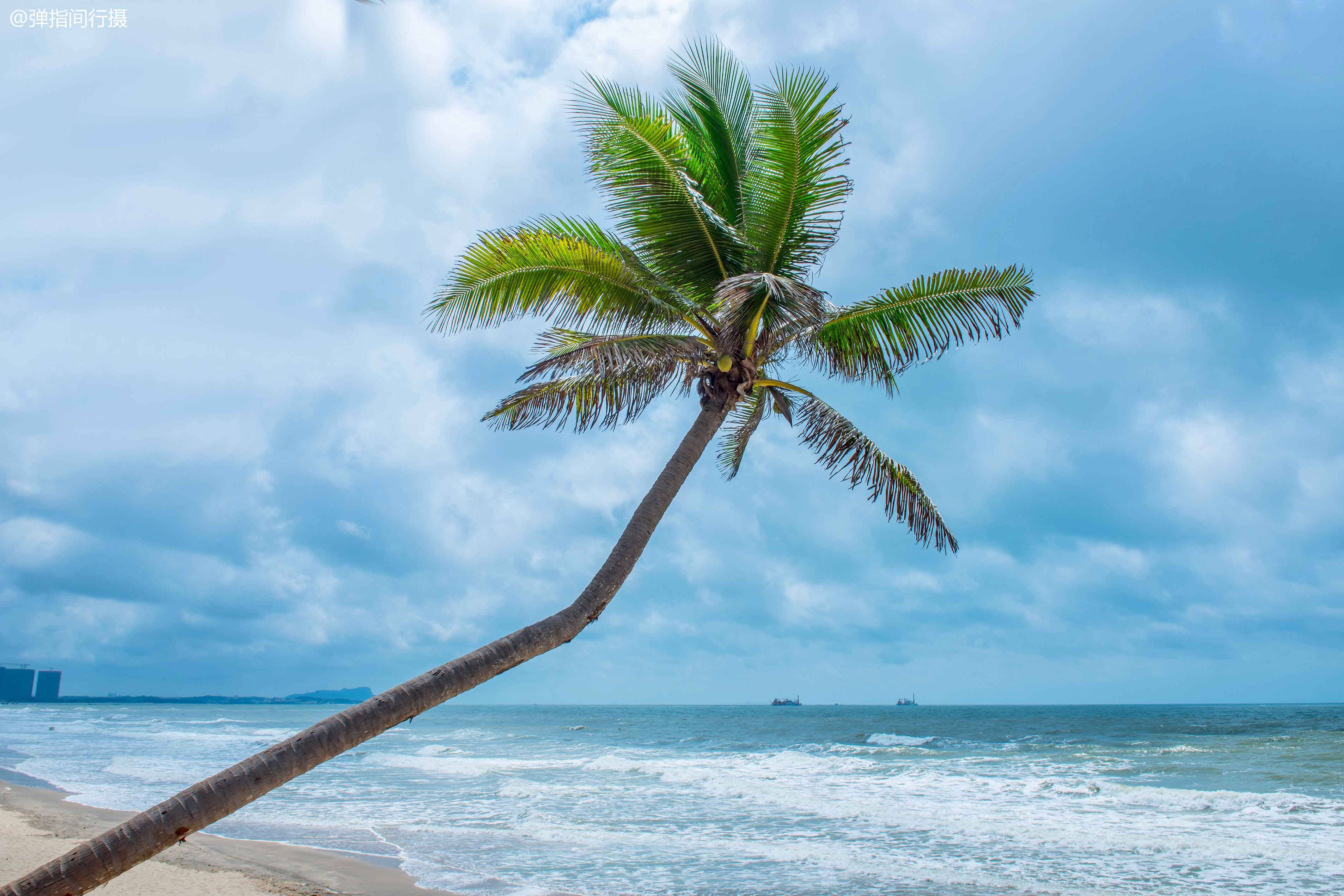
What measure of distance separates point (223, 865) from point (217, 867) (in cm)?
14

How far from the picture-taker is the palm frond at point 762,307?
18.4ft

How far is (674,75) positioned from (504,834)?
11.1 meters

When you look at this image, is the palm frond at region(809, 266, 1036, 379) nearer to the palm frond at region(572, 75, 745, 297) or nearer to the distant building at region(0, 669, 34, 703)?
the palm frond at region(572, 75, 745, 297)

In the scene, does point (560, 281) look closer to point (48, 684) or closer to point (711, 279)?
point (711, 279)

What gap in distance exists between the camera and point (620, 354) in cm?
624

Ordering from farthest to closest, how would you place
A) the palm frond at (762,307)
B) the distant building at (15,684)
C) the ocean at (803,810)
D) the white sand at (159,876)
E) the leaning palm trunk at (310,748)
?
the distant building at (15,684) → the ocean at (803,810) → the white sand at (159,876) → the palm frond at (762,307) → the leaning palm trunk at (310,748)

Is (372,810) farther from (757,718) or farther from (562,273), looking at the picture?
(757,718)

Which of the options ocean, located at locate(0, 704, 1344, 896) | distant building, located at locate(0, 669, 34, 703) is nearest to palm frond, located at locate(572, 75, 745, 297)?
ocean, located at locate(0, 704, 1344, 896)

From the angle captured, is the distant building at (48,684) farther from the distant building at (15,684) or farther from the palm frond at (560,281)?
the palm frond at (560,281)

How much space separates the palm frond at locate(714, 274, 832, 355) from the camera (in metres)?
5.62

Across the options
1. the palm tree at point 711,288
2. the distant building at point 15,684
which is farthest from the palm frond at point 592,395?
the distant building at point 15,684

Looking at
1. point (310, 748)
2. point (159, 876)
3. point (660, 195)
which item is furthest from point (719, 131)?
point (159, 876)

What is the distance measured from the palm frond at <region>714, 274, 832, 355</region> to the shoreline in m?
7.05

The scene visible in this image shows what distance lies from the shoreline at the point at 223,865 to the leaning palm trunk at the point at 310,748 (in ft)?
18.4
